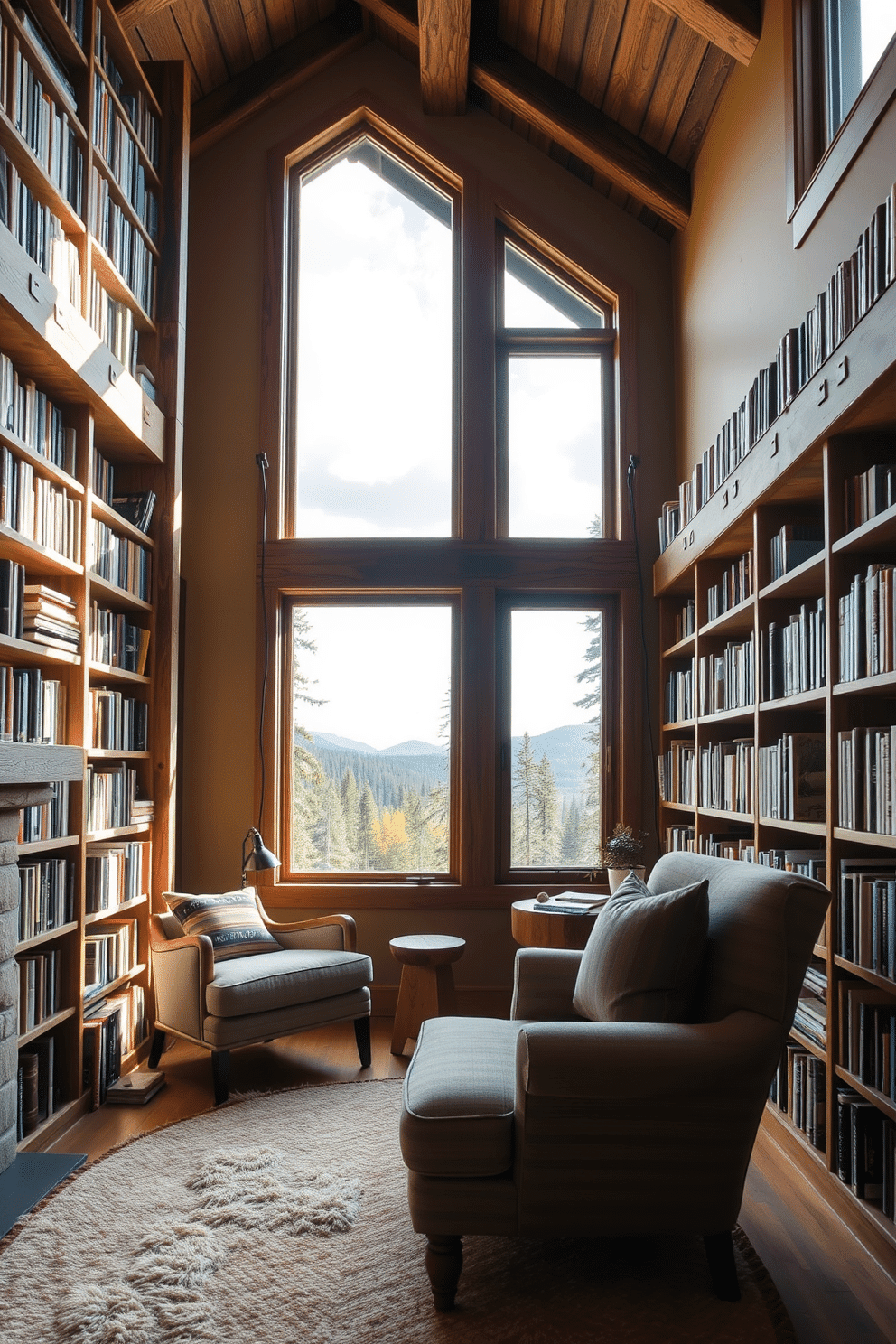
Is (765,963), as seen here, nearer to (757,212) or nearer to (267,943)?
(267,943)

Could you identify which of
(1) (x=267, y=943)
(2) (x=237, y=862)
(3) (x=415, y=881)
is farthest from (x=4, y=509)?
(3) (x=415, y=881)

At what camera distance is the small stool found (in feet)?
13.4

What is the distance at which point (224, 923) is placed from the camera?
4051 mm

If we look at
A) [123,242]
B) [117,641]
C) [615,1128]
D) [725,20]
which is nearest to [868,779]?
[615,1128]

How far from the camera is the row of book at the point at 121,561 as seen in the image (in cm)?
381

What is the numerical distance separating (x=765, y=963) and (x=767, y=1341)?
746 millimetres

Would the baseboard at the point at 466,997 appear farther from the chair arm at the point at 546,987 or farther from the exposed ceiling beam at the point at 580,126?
the exposed ceiling beam at the point at 580,126

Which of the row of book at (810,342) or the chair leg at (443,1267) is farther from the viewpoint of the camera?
the row of book at (810,342)

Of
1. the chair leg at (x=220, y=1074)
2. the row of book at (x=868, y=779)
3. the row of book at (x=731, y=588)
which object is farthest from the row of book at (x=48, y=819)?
the row of book at (x=731, y=588)

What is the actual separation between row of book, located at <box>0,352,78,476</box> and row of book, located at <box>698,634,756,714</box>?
255 centimetres

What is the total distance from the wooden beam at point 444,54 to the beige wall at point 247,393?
12 cm

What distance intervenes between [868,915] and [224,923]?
2.58 m

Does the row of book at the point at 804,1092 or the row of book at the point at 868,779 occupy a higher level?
the row of book at the point at 868,779

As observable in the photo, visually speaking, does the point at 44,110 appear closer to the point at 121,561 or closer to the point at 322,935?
the point at 121,561
